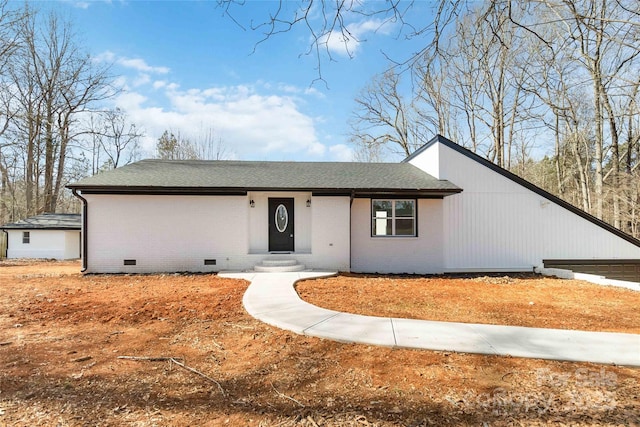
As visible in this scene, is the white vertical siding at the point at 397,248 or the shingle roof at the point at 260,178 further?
the white vertical siding at the point at 397,248

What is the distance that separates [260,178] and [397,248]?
573 cm

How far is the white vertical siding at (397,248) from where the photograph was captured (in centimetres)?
1112

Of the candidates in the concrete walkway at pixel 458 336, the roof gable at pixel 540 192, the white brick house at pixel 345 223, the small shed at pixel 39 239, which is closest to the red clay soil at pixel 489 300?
the concrete walkway at pixel 458 336

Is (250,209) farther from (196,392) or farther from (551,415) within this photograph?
(551,415)

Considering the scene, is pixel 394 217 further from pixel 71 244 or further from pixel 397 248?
pixel 71 244

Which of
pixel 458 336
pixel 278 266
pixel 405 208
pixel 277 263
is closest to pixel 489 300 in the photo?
pixel 458 336

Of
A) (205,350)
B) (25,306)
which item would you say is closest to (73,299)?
(25,306)

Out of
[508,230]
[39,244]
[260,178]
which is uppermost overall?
[260,178]

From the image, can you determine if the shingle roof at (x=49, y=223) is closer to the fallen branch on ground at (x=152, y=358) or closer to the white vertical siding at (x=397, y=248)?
the white vertical siding at (x=397, y=248)

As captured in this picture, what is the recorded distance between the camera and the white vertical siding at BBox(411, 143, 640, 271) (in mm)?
11320

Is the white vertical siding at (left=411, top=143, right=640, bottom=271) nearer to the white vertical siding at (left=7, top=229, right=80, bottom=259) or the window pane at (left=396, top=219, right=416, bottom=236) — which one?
the window pane at (left=396, top=219, right=416, bottom=236)

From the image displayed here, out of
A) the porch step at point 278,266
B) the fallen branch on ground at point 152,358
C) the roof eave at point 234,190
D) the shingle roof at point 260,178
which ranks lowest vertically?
the fallen branch on ground at point 152,358

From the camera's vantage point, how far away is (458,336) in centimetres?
430

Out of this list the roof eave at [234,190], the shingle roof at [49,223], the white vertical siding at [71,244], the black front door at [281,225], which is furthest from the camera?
the white vertical siding at [71,244]
